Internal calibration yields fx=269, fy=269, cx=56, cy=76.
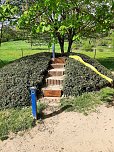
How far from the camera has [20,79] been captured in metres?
8.95

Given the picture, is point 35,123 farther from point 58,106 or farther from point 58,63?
point 58,63

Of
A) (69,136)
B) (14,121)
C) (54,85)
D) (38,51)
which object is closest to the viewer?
(69,136)

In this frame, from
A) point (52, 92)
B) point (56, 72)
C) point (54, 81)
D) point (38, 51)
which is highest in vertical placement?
point (56, 72)

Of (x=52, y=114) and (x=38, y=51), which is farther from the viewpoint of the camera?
(x=38, y=51)

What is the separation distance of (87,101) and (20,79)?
233 cm

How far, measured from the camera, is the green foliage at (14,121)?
709 centimetres

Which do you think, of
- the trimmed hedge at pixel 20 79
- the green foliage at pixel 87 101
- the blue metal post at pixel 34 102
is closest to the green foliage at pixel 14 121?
the blue metal post at pixel 34 102

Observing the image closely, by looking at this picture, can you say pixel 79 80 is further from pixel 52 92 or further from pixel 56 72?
pixel 56 72

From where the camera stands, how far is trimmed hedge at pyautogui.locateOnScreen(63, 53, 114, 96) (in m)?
8.92

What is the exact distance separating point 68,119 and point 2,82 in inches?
109

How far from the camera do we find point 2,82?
8984 millimetres

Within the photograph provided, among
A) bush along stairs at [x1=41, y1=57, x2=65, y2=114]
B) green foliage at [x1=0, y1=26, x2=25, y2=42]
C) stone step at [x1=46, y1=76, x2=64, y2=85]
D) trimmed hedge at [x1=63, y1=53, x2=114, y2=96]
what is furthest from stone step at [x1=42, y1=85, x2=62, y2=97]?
green foliage at [x1=0, y1=26, x2=25, y2=42]

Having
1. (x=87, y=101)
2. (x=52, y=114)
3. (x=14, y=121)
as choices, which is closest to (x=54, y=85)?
(x=87, y=101)

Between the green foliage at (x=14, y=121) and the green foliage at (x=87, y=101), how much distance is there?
1.27 m
